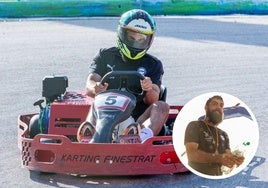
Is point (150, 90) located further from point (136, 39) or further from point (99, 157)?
point (99, 157)

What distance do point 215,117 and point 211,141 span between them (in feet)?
0.40

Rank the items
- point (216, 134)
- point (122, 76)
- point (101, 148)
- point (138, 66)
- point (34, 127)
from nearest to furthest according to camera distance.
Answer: point (216, 134) → point (101, 148) → point (122, 76) → point (34, 127) → point (138, 66)

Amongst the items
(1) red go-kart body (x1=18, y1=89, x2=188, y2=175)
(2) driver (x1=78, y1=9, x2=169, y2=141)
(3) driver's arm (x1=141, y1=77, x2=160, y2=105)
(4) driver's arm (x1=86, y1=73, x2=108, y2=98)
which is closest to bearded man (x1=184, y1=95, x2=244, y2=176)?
(1) red go-kart body (x1=18, y1=89, x2=188, y2=175)

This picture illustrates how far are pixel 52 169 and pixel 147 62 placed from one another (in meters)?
1.08

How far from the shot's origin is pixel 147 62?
5.04m

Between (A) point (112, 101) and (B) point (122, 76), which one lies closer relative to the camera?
(A) point (112, 101)

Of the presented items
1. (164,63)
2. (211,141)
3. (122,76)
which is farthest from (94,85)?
(164,63)

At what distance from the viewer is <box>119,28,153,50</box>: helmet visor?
16.1 ft

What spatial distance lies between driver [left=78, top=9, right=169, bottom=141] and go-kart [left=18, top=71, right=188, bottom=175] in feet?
0.36

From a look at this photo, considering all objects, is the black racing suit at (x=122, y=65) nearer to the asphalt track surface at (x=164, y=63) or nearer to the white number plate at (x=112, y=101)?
the white number plate at (x=112, y=101)

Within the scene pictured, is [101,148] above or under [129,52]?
under

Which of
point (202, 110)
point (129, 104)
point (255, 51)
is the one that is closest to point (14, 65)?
point (255, 51)

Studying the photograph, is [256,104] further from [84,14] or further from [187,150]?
[84,14]

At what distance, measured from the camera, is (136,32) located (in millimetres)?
4918
